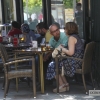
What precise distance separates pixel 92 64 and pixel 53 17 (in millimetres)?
2323

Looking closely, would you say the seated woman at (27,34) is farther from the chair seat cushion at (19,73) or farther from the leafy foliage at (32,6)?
the chair seat cushion at (19,73)

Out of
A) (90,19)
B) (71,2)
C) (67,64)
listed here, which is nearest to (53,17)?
(71,2)

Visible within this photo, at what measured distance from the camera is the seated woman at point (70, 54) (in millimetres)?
4785

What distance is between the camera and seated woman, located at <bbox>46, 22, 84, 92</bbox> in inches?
188

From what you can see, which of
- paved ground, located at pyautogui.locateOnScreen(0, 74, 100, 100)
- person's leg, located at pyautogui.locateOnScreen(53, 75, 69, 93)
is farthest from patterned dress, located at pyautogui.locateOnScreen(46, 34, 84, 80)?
paved ground, located at pyautogui.locateOnScreen(0, 74, 100, 100)

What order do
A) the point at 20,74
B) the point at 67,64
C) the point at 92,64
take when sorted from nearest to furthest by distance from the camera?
the point at 20,74, the point at 67,64, the point at 92,64

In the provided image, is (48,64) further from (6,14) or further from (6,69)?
(6,14)

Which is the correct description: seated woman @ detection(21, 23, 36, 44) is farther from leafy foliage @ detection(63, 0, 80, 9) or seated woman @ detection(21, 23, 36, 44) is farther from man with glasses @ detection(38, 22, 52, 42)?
leafy foliage @ detection(63, 0, 80, 9)

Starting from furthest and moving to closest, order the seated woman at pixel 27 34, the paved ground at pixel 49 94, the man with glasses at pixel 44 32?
the seated woman at pixel 27 34, the man with glasses at pixel 44 32, the paved ground at pixel 49 94

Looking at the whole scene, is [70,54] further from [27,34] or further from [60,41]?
[27,34]

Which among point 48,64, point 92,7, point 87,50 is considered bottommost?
point 48,64

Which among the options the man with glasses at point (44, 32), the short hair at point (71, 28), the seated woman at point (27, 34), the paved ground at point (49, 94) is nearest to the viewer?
the paved ground at point (49, 94)

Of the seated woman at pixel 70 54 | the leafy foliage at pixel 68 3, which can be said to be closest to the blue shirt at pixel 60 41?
the seated woman at pixel 70 54

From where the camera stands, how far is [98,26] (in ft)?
16.8
